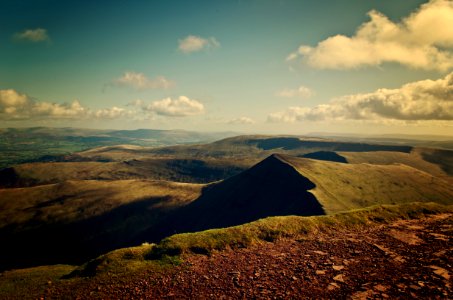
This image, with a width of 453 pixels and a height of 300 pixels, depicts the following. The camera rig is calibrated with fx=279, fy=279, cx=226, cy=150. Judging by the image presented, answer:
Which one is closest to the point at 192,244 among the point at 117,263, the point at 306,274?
the point at 117,263

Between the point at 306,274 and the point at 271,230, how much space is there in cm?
841

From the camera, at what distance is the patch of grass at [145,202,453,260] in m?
23.6

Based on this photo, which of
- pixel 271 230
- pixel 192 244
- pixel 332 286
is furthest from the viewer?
pixel 271 230

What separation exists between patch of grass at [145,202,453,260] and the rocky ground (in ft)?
4.23

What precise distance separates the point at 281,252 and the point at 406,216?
60.1ft

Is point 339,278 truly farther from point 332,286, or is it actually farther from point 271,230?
point 271,230

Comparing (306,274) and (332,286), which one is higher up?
(332,286)

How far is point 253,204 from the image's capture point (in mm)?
165750

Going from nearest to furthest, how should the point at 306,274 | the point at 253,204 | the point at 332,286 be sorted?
the point at 332,286
the point at 306,274
the point at 253,204

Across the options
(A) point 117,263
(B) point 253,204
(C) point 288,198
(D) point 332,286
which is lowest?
(B) point 253,204

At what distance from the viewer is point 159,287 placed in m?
18.2

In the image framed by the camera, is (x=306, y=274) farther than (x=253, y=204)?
No

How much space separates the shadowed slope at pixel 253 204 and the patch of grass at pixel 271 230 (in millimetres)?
97869

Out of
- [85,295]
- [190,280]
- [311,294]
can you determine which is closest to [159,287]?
[190,280]
